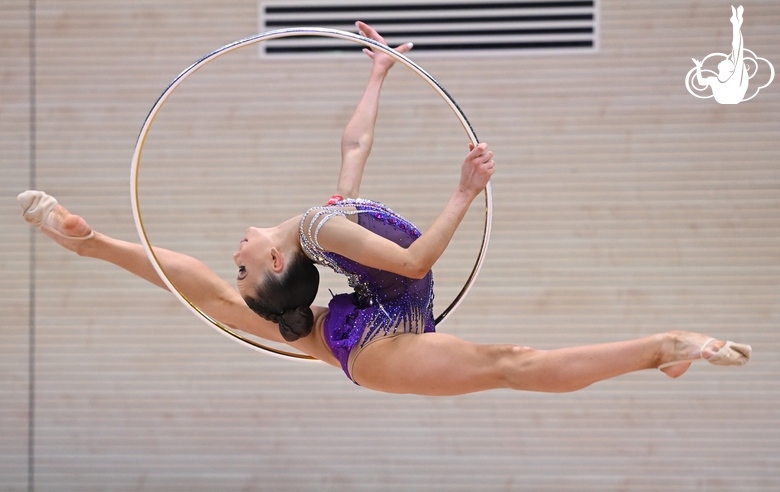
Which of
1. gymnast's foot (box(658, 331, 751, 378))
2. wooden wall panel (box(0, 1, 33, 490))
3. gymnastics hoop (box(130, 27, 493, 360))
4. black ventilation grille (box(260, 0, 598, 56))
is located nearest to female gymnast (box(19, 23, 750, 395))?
gymnast's foot (box(658, 331, 751, 378))

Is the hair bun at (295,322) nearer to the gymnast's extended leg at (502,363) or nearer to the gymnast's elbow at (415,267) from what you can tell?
the gymnast's extended leg at (502,363)

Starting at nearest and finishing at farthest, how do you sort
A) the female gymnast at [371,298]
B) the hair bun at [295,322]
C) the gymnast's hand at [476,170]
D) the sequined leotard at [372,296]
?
the female gymnast at [371,298] < the gymnast's hand at [476,170] < the sequined leotard at [372,296] < the hair bun at [295,322]

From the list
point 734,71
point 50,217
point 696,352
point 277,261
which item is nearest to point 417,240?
point 277,261

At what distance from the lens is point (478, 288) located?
15.0ft

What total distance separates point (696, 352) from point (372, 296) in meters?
1.09

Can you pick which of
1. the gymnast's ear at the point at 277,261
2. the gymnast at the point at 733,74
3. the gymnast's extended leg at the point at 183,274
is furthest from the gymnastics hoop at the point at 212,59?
the gymnast at the point at 733,74

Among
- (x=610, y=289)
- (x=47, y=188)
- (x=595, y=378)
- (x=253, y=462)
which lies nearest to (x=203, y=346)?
(x=253, y=462)

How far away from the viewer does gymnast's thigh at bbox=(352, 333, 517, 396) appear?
263cm

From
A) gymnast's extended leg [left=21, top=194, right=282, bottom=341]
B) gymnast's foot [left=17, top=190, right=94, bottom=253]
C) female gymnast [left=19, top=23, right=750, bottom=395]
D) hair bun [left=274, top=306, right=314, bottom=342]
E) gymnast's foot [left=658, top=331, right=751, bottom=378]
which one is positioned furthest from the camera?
gymnast's extended leg [left=21, top=194, right=282, bottom=341]

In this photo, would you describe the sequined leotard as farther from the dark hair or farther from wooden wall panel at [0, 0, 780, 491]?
wooden wall panel at [0, 0, 780, 491]

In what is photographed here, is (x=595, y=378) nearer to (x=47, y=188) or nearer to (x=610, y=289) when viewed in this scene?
(x=610, y=289)

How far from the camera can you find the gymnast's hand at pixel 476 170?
103 inches

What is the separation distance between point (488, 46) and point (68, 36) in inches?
90.7

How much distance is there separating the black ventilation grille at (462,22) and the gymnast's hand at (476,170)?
2.05m
